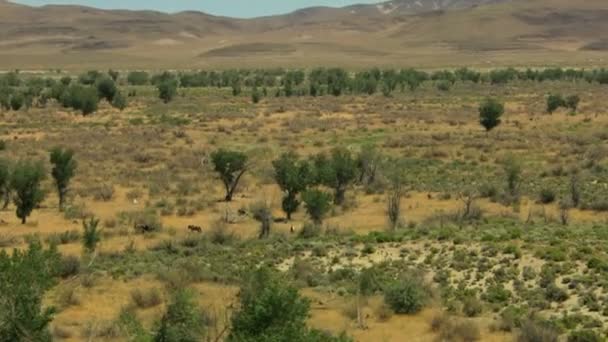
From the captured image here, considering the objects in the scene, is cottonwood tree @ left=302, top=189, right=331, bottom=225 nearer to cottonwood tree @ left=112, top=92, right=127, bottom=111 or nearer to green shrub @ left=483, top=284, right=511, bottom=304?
green shrub @ left=483, top=284, right=511, bottom=304

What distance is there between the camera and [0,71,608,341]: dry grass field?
16328 mm

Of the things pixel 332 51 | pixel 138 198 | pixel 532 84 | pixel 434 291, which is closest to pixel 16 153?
pixel 138 198

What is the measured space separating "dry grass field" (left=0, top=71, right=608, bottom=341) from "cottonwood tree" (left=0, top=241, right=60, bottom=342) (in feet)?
5.92

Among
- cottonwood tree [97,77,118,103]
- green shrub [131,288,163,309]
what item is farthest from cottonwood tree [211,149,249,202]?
cottonwood tree [97,77,118,103]

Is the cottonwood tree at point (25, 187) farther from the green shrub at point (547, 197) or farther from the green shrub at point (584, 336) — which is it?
the green shrub at point (584, 336)

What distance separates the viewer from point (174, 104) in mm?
69312

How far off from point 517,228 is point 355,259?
5.10 m

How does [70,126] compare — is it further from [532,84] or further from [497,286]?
[532,84]

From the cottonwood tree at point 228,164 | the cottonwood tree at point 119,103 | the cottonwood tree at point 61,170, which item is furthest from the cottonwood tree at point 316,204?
the cottonwood tree at point 119,103

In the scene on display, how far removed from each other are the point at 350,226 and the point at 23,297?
47.1 ft

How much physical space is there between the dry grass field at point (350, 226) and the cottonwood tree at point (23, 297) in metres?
1.80

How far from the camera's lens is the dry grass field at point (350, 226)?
16.3 metres

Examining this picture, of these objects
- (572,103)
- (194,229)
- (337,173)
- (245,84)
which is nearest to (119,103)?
(245,84)

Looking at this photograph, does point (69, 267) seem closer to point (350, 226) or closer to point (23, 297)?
point (23, 297)
